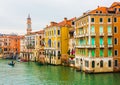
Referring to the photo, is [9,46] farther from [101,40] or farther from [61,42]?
[101,40]

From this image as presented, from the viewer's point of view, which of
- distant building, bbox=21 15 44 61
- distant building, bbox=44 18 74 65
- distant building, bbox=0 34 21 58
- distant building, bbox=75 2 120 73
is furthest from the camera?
distant building, bbox=0 34 21 58

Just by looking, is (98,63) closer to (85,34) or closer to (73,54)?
(85,34)

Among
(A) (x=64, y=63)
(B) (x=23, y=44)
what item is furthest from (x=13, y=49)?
(A) (x=64, y=63)

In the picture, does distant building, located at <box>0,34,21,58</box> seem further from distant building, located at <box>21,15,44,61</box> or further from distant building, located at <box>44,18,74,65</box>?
distant building, located at <box>44,18,74,65</box>

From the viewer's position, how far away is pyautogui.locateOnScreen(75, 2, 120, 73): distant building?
27984 mm

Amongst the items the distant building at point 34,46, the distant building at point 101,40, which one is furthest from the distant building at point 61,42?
the distant building at point 101,40

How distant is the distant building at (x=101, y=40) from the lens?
28.0 meters

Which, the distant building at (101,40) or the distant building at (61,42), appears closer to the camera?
the distant building at (101,40)

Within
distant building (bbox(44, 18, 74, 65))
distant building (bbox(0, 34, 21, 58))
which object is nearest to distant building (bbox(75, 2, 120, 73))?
distant building (bbox(44, 18, 74, 65))

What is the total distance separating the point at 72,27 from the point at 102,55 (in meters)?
12.2

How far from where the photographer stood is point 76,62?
111 ft

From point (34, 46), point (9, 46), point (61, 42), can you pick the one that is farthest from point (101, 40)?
point (9, 46)

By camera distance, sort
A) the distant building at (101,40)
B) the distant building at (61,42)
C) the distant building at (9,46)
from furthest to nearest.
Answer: the distant building at (9,46)
the distant building at (61,42)
the distant building at (101,40)

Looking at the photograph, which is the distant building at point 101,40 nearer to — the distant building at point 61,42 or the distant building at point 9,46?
the distant building at point 61,42
